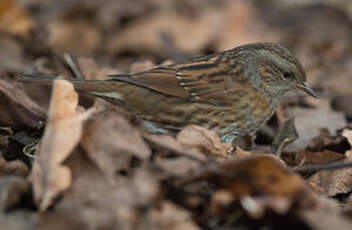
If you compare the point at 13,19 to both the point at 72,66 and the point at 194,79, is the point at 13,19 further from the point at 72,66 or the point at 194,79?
the point at 194,79

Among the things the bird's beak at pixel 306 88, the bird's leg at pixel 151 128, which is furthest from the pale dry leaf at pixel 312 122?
the bird's leg at pixel 151 128

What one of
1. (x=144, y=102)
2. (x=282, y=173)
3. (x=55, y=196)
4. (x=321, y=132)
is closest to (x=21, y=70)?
(x=144, y=102)

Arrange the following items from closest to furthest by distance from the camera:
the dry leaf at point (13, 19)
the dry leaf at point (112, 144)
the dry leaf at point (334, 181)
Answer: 1. the dry leaf at point (112, 144)
2. the dry leaf at point (334, 181)
3. the dry leaf at point (13, 19)

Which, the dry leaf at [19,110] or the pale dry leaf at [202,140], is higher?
the dry leaf at [19,110]

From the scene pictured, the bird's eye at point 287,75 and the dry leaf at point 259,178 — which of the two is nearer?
the dry leaf at point 259,178

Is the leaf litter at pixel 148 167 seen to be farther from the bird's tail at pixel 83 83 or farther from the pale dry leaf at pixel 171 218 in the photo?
the bird's tail at pixel 83 83

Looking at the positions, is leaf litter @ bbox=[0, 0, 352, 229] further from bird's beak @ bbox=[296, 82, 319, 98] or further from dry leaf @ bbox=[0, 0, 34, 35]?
dry leaf @ bbox=[0, 0, 34, 35]

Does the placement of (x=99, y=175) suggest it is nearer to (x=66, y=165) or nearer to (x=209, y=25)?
(x=66, y=165)

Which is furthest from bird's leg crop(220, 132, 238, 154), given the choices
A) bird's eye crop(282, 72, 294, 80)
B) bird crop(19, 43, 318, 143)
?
bird's eye crop(282, 72, 294, 80)

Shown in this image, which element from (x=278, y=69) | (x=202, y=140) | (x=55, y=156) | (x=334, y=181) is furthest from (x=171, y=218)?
(x=278, y=69)
